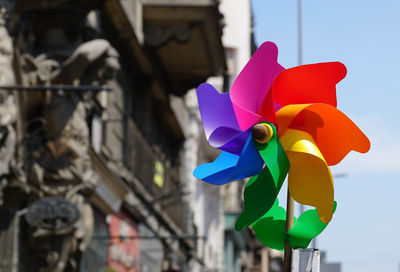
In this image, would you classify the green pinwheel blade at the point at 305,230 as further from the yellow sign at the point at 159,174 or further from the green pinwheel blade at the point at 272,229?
the yellow sign at the point at 159,174

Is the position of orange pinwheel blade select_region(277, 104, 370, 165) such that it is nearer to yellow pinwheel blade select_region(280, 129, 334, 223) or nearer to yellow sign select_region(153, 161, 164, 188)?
yellow pinwheel blade select_region(280, 129, 334, 223)

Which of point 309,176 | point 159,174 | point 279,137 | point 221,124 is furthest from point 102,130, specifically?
point 309,176

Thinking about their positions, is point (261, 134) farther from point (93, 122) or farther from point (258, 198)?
point (93, 122)

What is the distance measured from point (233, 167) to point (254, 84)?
58 cm

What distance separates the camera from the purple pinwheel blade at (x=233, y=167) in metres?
6.73

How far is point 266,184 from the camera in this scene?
6.71m

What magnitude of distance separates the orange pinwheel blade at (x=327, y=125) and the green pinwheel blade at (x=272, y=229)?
0.56 m

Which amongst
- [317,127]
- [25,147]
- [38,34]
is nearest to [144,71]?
[38,34]

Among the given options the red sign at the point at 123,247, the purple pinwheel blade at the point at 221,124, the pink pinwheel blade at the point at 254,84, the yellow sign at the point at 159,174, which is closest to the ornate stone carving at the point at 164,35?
the red sign at the point at 123,247

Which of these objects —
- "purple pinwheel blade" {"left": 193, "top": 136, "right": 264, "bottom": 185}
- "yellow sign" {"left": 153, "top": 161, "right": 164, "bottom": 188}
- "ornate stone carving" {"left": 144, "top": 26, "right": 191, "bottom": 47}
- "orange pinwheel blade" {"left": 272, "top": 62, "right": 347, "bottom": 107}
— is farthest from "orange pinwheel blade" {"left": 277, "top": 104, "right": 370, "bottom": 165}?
"yellow sign" {"left": 153, "top": 161, "right": 164, "bottom": 188}

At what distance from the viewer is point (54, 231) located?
542 inches

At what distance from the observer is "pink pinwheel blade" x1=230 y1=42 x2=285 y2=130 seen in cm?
681

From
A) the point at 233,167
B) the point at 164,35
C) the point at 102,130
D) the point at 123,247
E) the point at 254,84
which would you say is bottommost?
the point at 123,247

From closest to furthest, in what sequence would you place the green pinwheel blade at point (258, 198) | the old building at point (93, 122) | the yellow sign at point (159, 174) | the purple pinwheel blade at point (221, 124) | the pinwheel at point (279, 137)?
the pinwheel at point (279, 137)
the green pinwheel blade at point (258, 198)
the purple pinwheel blade at point (221, 124)
the old building at point (93, 122)
the yellow sign at point (159, 174)
